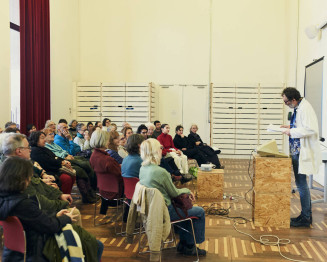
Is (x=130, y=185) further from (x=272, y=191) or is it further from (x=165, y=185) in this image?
(x=272, y=191)

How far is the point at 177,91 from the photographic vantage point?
42.0 ft

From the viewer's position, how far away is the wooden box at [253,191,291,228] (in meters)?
4.60

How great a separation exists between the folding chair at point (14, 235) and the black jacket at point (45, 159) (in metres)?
2.62

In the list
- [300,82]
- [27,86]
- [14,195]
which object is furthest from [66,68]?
[14,195]

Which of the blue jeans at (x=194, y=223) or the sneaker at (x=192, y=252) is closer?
the blue jeans at (x=194, y=223)

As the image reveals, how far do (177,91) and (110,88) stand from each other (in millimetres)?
2317

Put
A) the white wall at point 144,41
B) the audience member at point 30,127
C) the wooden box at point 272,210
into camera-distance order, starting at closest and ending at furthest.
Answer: the wooden box at point 272,210 < the audience member at point 30,127 < the white wall at point 144,41

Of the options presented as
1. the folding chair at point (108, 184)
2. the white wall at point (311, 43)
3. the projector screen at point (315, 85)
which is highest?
the white wall at point (311, 43)

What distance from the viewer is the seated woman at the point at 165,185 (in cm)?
344

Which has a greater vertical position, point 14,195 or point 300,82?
point 300,82

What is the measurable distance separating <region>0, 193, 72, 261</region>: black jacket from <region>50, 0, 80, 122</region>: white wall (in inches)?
350

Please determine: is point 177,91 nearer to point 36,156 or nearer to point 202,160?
point 202,160

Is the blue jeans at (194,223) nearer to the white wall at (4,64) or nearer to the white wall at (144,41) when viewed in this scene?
the white wall at (4,64)

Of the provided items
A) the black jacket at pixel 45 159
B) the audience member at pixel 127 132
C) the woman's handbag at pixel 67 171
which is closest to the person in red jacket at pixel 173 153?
the audience member at pixel 127 132
